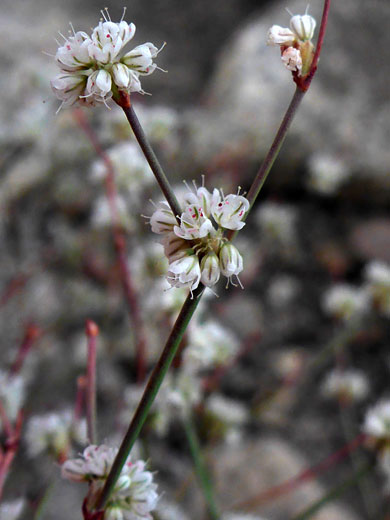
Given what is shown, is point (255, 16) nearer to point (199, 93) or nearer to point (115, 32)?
point (199, 93)

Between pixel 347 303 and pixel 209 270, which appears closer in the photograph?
pixel 209 270

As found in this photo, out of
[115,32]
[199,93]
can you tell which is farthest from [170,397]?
[199,93]

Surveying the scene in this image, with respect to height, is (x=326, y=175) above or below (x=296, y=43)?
above

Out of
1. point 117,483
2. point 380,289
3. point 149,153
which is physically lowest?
point 117,483

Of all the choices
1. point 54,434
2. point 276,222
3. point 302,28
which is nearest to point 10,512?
point 54,434

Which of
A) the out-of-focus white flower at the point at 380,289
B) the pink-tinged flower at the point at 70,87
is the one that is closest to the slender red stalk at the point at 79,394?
the pink-tinged flower at the point at 70,87

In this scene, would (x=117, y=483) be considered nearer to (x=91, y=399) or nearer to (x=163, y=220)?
(x=91, y=399)

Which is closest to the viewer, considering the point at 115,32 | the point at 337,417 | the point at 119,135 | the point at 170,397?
the point at 115,32
